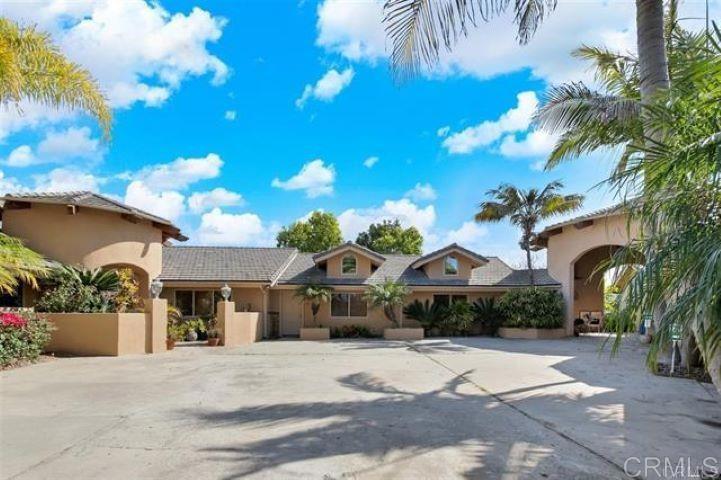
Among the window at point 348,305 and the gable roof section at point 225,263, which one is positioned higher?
the gable roof section at point 225,263

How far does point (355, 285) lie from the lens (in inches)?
999

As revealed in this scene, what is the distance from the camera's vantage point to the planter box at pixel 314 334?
2383cm

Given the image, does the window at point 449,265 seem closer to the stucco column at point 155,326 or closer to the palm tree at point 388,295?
the palm tree at point 388,295

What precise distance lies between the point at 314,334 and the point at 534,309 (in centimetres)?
1043

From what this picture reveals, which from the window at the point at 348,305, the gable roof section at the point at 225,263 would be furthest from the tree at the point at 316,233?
the window at the point at 348,305

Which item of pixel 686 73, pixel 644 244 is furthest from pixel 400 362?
pixel 686 73

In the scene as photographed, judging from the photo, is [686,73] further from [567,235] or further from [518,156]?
[567,235]

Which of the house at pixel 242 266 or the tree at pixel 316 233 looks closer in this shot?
the house at pixel 242 266

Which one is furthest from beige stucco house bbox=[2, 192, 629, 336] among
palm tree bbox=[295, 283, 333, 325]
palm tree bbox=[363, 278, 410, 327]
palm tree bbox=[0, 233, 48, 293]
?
palm tree bbox=[0, 233, 48, 293]

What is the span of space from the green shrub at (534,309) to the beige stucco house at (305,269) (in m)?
0.95

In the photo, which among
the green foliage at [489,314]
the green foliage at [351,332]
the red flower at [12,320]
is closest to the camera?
the red flower at [12,320]

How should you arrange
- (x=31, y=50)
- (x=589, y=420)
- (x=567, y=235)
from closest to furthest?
(x=589, y=420)
(x=31, y=50)
(x=567, y=235)

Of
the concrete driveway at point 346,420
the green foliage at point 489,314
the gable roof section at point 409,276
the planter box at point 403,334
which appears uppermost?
the gable roof section at point 409,276

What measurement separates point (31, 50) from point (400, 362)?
39.3 ft
